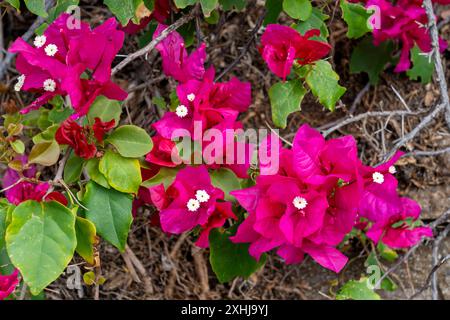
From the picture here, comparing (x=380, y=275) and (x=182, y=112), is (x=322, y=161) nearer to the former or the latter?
(x=182, y=112)

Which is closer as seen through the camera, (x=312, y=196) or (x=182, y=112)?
(x=312, y=196)

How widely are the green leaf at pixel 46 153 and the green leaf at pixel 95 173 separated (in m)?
0.06

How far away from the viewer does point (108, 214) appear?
3.47ft

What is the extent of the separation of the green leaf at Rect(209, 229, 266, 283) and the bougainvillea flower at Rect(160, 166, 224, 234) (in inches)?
5.6

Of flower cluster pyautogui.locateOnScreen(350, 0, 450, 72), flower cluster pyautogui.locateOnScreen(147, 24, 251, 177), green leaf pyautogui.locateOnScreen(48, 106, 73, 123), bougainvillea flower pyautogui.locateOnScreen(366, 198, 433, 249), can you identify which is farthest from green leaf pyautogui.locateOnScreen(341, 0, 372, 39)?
green leaf pyautogui.locateOnScreen(48, 106, 73, 123)

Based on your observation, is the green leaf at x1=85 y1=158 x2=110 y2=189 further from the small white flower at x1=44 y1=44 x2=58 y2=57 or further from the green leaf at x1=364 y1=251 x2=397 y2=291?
the green leaf at x1=364 y1=251 x2=397 y2=291

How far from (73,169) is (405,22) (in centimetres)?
79

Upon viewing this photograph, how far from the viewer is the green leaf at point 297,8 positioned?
117 cm

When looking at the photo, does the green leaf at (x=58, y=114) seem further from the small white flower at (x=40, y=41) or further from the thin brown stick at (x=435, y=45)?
the thin brown stick at (x=435, y=45)

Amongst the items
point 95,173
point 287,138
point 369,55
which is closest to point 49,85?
point 95,173

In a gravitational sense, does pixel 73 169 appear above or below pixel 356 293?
above

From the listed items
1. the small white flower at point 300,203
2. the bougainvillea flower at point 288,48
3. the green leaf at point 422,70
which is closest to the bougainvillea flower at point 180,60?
the bougainvillea flower at point 288,48
